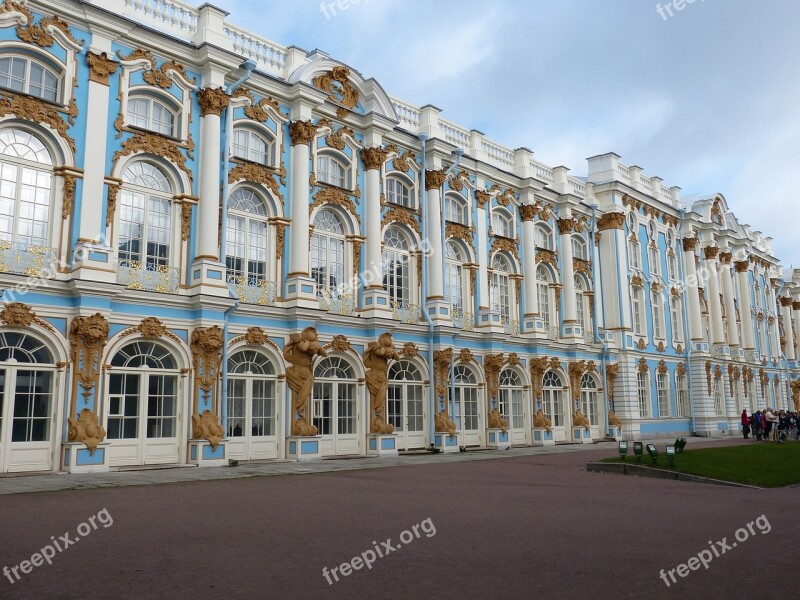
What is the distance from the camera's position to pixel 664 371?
108 feet

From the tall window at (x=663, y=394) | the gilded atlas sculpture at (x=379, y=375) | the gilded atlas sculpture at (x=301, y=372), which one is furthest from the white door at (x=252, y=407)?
the tall window at (x=663, y=394)

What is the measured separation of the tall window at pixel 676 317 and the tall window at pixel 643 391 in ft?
14.2

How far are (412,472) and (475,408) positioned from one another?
9.06 metres

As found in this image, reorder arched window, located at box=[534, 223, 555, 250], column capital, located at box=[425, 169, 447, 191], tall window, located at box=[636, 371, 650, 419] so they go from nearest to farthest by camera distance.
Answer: column capital, located at box=[425, 169, 447, 191]
arched window, located at box=[534, 223, 555, 250]
tall window, located at box=[636, 371, 650, 419]

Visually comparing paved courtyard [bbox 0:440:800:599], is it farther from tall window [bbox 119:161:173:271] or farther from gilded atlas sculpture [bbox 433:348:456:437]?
gilded atlas sculpture [bbox 433:348:456:437]

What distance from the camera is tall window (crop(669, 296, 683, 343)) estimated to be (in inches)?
1377

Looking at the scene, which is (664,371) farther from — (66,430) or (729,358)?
(66,430)

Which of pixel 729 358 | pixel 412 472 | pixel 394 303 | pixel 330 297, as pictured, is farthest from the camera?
pixel 729 358

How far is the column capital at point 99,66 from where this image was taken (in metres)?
16.1

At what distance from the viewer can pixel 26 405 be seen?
14.3 metres

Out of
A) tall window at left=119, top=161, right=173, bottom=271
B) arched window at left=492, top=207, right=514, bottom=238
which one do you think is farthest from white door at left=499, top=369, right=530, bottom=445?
tall window at left=119, top=161, right=173, bottom=271

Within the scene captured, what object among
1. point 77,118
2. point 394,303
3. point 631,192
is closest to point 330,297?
point 394,303

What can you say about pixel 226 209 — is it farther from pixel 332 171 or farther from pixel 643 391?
pixel 643 391

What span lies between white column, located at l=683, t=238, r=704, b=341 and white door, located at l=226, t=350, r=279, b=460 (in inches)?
977
